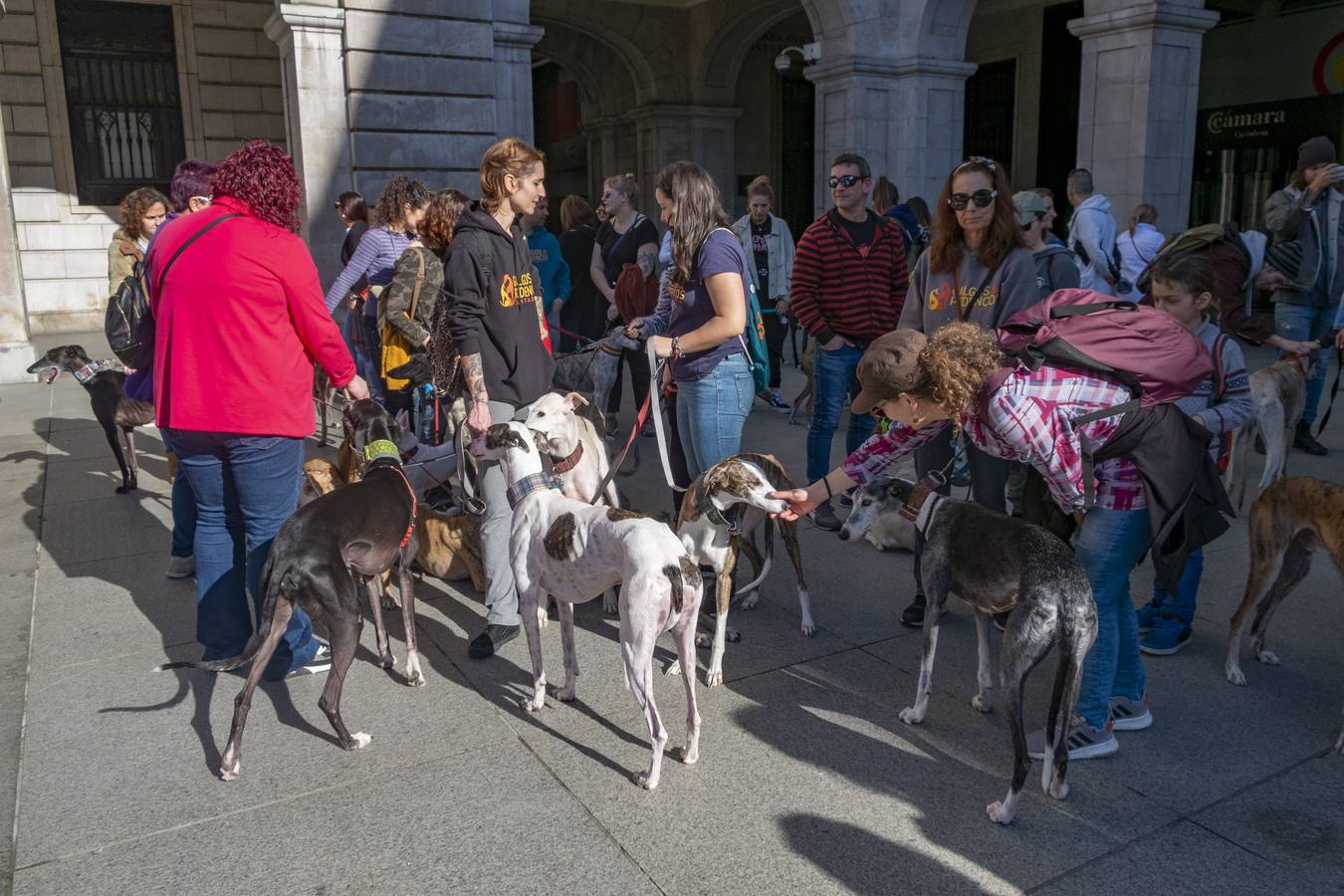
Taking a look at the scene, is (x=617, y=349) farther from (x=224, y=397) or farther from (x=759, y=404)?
(x=224, y=397)

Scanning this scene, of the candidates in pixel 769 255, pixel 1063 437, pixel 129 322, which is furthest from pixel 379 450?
pixel 769 255

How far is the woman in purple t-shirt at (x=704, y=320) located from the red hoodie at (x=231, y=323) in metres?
1.56

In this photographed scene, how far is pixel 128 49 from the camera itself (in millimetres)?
17047

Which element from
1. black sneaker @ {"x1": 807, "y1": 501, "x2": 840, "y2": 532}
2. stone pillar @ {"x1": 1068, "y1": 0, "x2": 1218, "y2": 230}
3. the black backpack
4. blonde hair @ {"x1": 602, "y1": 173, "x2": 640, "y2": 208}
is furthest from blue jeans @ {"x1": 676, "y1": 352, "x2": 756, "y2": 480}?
stone pillar @ {"x1": 1068, "y1": 0, "x2": 1218, "y2": 230}

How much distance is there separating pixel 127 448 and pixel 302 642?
13.2ft

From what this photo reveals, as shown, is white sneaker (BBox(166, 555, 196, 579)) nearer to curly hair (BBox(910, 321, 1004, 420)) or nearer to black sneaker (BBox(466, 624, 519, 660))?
black sneaker (BBox(466, 624, 519, 660))

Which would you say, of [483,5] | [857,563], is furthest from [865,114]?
[857,563]

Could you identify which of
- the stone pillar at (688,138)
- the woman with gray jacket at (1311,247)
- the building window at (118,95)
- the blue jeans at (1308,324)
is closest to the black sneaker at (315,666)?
the woman with gray jacket at (1311,247)

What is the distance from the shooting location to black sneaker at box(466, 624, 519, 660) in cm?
446

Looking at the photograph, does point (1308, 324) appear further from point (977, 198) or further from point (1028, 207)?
point (977, 198)

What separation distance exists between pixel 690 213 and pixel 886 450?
1454mm

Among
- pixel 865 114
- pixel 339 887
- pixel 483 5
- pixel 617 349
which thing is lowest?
pixel 339 887

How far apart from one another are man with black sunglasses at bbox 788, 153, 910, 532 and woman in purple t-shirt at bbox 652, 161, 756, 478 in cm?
141

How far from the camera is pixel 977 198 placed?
436cm
